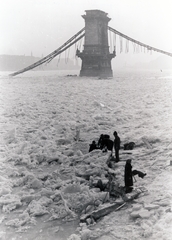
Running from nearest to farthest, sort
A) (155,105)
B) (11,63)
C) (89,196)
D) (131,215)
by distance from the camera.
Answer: (131,215)
(89,196)
(155,105)
(11,63)

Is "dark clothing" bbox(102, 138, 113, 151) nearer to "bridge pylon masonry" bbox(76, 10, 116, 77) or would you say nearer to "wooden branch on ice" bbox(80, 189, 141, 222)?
"wooden branch on ice" bbox(80, 189, 141, 222)

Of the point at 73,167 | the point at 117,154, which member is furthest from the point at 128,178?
the point at 73,167

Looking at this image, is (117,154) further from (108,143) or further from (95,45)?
(95,45)

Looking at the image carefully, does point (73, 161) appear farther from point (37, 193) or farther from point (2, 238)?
point (2, 238)

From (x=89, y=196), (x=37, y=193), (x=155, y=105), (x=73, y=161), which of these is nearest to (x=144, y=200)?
(x=89, y=196)

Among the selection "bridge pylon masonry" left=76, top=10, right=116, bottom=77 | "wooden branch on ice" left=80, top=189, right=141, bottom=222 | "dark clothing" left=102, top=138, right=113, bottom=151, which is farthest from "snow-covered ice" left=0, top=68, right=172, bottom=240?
"bridge pylon masonry" left=76, top=10, right=116, bottom=77
